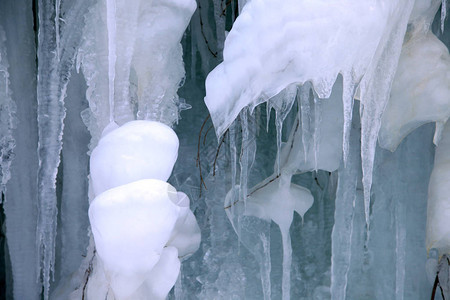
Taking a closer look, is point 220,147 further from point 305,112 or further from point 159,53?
point 159,53

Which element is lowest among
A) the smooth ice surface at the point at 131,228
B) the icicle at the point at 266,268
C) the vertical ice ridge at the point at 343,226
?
the icicle at the point at 266,268

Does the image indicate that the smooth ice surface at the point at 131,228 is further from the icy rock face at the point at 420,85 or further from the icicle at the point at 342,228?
the icicle at the point at 342,228

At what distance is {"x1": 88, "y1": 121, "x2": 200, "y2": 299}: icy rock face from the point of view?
142cm

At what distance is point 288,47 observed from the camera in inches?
59.1

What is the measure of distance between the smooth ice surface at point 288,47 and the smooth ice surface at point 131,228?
227 mm

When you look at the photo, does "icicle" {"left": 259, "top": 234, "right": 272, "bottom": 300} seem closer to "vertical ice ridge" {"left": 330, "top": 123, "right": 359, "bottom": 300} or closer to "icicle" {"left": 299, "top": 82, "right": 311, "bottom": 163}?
"vertical ice ridge" {"left": 330, "top": 123, "right": 359, "bottom": 300}

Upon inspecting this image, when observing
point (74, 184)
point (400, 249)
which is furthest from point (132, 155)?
point (400, 249)

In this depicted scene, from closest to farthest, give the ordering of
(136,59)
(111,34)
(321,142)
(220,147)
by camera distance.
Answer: (111,34) < (136,59) < (321,142) < (220,147)

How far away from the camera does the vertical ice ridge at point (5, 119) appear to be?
6.31 ft

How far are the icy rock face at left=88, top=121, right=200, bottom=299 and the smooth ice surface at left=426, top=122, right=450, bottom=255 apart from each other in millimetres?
769

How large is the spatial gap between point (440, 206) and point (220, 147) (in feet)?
2.37

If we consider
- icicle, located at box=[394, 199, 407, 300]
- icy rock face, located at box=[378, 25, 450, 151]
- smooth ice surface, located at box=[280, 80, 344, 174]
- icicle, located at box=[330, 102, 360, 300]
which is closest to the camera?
icy rock face, located at box=[378, 25, 450, 151]

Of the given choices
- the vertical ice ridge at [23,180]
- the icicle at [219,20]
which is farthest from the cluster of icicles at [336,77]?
the vertical ice ridge at [23,180]

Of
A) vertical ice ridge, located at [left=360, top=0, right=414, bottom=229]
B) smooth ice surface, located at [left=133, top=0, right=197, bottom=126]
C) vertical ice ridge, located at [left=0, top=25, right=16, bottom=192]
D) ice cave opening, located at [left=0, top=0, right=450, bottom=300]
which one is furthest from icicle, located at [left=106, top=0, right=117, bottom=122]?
vertical ice ridge, located at [left=360, top=0, right=414, bottom=229]
